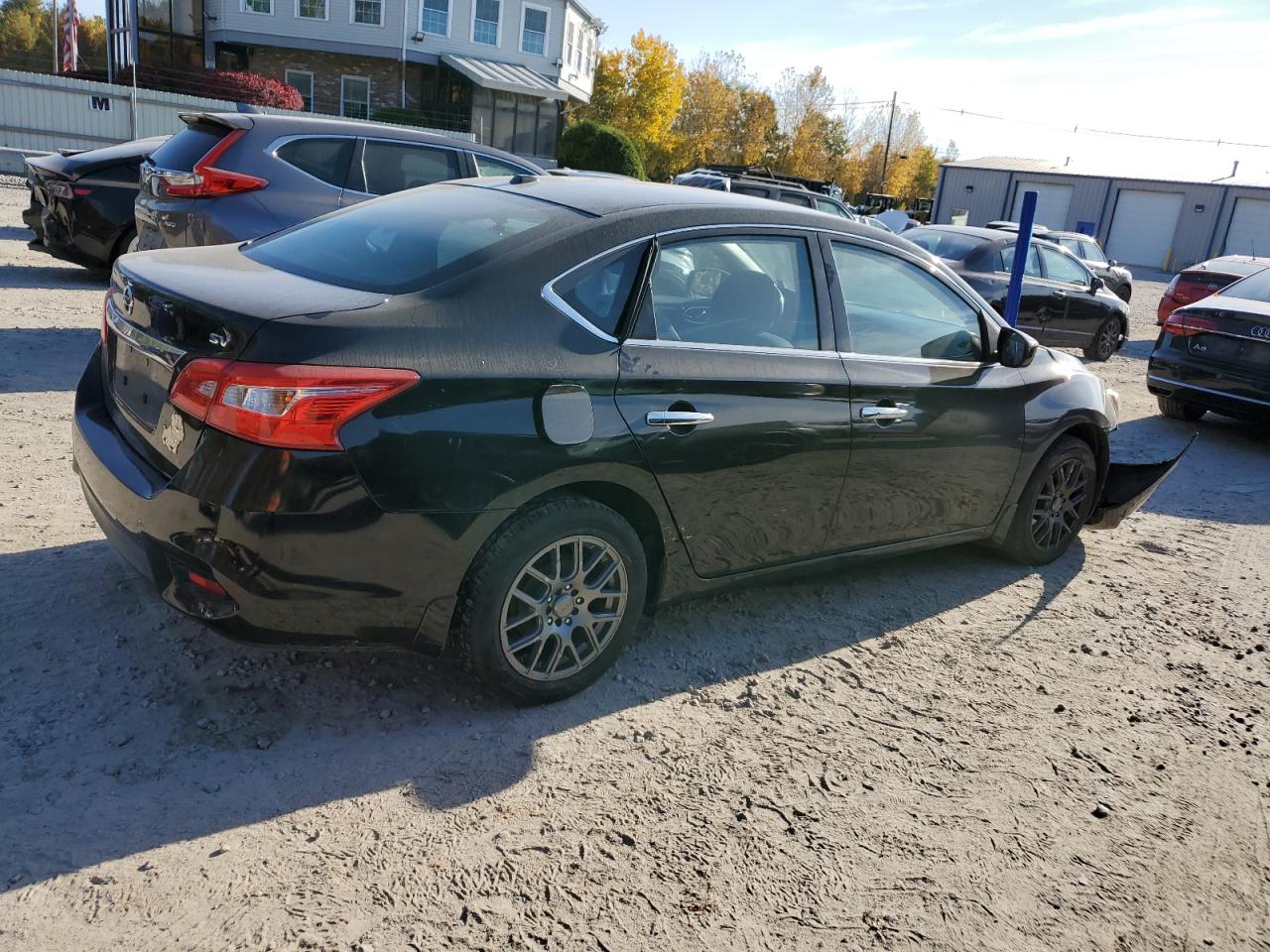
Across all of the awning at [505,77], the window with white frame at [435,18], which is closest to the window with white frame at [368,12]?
the window with white frame at [435,18]

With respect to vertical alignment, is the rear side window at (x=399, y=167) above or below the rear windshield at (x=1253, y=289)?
above

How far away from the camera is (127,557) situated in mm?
3162

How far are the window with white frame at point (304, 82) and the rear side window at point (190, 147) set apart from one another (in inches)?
1293

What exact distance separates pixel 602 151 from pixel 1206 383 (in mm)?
30585

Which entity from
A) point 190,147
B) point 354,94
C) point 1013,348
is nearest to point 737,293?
point 1013,348

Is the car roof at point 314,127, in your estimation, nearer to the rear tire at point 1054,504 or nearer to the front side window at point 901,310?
the front side window at point 901,310

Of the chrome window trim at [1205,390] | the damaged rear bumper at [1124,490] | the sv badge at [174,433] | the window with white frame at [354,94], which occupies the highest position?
the window with white frame at [354,94]

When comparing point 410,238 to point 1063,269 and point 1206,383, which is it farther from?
point 1063,269

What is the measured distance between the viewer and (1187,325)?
375 inches

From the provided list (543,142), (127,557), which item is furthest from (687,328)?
(543,142)

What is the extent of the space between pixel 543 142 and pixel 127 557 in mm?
40761

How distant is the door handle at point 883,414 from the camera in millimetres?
4145

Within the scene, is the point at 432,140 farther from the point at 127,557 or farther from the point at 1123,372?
the point at 1123,372

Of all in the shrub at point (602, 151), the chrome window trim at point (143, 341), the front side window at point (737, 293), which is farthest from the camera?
the shrub at point (602, 151)
